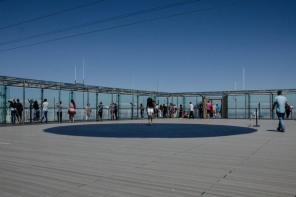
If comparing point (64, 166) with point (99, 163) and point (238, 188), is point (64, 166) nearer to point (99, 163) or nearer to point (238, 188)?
point (99, 163)

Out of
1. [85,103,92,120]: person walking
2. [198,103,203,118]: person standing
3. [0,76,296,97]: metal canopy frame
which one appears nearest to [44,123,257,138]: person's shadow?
[0,76,296,97]: metal canopy frame

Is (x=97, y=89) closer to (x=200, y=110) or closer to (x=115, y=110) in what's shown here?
(x=115, y=110)

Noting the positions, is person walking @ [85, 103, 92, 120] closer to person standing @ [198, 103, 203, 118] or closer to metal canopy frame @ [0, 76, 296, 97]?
metal canopy frame @ [0, 76, 296, 97]

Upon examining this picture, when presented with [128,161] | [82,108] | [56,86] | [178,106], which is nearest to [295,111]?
[178,106]

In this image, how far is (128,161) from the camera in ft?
15.6

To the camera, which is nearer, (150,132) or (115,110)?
(150,132)

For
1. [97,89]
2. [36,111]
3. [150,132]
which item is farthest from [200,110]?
[150,132]

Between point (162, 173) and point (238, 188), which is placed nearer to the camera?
point (238, 188)

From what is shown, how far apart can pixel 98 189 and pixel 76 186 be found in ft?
1.06

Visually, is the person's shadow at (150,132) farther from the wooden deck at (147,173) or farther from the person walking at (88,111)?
the person walking at (88,111)

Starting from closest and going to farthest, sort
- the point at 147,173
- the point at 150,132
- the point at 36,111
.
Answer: the point at 147,173 → the point at 150,132 → the point at 36,111

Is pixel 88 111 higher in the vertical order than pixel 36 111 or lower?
lower

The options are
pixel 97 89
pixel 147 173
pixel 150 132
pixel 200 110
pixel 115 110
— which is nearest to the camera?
pixel 147 173

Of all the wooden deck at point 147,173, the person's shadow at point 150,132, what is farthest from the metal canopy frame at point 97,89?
the wooden deck at point 147,173
